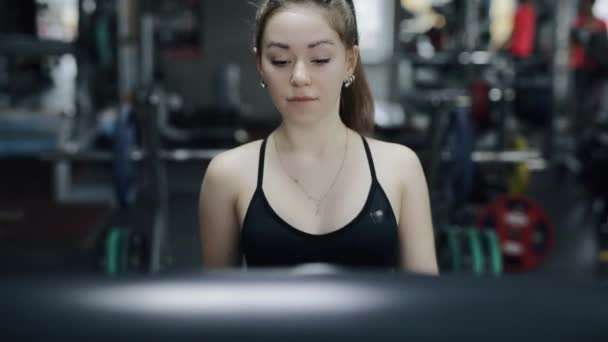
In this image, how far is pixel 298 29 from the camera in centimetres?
81

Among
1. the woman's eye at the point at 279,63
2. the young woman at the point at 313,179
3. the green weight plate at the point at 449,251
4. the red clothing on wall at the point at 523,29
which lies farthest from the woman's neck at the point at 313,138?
the red clothing on wall at the point at 523,29

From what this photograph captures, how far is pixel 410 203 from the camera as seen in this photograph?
37.2 inches

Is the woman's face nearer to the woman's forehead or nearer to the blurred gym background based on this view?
the woman's forehead

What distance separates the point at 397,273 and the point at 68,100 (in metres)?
8.08

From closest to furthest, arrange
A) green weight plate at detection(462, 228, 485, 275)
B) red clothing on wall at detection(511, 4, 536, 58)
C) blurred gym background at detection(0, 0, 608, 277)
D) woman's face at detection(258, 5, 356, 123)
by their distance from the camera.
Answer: woman's face at detection(258, 5, 356, 123), green weight plate at detection(462, 228, 485, 275), blurred gym background at detection(0, 0, 608, 277), red clothing on wall at detection(511, 4, 536, 58)

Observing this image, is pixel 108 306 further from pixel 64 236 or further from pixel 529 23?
pixel 529 23

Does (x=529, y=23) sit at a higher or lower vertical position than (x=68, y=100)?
higher

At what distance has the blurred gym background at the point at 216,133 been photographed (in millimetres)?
2969

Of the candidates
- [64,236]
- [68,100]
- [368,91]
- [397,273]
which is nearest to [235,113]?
[64,236]

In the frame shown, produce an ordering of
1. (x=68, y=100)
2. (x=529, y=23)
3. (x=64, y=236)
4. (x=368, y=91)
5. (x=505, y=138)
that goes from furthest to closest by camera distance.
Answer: (x=68, y=100) < (x=529, y=23) < (x=505, y=138) < (x=64, y=236) < (x=368, y=91)

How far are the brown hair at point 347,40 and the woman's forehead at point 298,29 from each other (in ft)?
0.04

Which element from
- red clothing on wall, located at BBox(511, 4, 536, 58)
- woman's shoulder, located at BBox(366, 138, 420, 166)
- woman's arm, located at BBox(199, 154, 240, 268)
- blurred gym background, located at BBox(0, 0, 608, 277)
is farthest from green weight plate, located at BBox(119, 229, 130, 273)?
red clothing on wall, located at BBox(511, 4, 536, 58)

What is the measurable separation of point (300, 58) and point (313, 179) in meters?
0.18

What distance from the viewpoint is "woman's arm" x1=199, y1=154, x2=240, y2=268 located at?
94 cm
